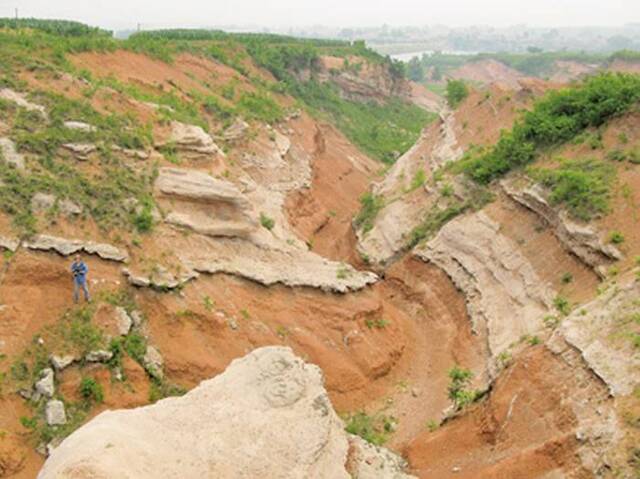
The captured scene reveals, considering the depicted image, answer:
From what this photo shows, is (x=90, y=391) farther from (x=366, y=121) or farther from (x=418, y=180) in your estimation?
(x=366, y=121)

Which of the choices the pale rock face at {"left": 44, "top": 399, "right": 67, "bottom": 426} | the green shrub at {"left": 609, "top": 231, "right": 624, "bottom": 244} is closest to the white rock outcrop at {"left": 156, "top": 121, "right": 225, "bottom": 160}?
the pale rock face at {"left": 44, "top": 399, "right": 67, "bottom": 426}

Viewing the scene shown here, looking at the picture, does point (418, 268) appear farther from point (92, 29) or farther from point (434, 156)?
point (92, 29)

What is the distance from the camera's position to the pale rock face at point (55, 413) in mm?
15141

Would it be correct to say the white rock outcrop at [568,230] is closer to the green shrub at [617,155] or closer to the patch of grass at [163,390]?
the green shrub at [617,155]

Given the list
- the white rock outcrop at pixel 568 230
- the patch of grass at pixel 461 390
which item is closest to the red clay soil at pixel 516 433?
the patch of grass at pixel 461 390

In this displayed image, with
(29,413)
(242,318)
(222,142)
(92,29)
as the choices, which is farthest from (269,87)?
(29,413)

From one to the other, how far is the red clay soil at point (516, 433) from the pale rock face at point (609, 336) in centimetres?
50

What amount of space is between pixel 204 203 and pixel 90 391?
7876 mm

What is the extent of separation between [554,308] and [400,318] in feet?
21.7

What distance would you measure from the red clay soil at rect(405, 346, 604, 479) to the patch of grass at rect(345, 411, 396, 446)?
116cm

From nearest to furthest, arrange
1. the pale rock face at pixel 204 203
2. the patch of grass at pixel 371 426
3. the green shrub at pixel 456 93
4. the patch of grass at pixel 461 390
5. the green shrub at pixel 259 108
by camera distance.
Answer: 1. the patch of grass at pixel 461 390
2. the patch of grass at pixel 371 426
3. the pale rock face at pixel 204 203
4. the green shrub at pixel 259 108
5. the green shrub at pixel 456 93

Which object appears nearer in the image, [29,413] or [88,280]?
[29,413]

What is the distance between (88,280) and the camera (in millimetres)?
18062

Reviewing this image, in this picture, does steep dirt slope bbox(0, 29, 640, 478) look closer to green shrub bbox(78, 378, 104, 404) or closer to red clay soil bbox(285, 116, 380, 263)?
green shrub bbox(78, 378, 104, 404)
